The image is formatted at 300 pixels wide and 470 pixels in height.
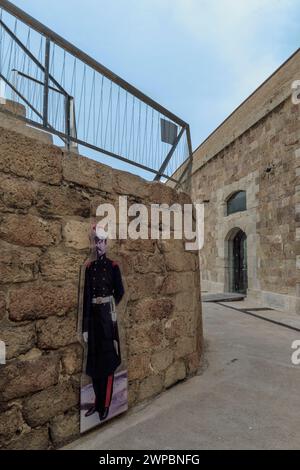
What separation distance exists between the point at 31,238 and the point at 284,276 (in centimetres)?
761

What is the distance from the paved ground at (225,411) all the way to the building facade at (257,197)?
14.1 ft

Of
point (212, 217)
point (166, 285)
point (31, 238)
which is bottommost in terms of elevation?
point (166, 285)

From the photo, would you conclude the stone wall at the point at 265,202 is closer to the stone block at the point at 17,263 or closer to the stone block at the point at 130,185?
the stone block at the point at 130,185

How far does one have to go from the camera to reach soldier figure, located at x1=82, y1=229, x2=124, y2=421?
2467mm

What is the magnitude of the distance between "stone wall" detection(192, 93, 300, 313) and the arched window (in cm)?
21

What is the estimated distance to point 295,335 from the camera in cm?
563

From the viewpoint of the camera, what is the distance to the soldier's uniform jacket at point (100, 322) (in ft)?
8.08

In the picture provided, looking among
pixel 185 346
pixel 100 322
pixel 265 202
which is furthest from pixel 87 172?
pixel 265 202

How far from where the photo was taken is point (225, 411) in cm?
277

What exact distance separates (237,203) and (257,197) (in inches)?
58.4

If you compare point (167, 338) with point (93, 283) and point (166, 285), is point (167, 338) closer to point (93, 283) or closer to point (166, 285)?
point (166, 285)

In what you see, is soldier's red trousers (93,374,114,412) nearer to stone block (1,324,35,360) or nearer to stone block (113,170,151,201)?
stone block (1,324,35,360)

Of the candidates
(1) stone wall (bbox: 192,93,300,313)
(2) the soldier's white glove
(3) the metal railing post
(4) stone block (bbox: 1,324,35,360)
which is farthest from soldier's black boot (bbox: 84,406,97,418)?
(1) stone wall (bbox: 192,93,300,313)
